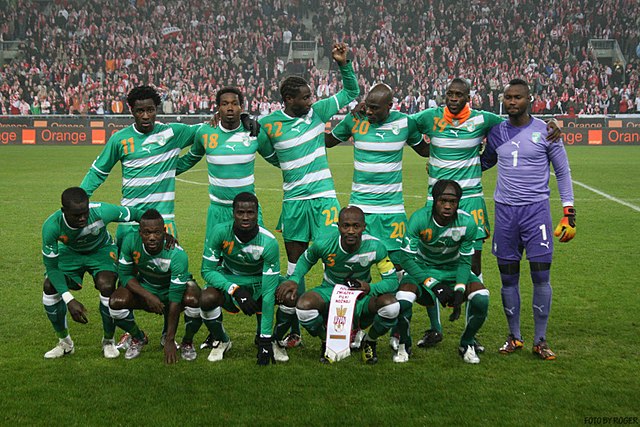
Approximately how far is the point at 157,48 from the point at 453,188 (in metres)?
35.7

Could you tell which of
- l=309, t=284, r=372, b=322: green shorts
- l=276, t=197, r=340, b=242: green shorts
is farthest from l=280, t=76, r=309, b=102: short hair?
l=309, t=284, r=372, b=322: green shorts

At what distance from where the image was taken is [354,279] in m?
6.04

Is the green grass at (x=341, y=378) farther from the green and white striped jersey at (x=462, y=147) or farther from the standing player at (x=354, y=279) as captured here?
the green and white striped jersey at (x=462, y=147)

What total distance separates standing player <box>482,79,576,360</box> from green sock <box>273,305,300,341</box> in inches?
65.7

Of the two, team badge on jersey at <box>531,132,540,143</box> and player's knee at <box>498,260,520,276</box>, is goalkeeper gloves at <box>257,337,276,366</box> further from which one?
team badge on jersey at <box>531,132,540,143</box>

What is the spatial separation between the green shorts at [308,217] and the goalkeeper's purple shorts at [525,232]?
1.42 meters

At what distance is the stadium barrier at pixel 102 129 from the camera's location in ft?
94.5

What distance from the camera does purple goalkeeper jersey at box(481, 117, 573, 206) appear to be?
20.2 ft

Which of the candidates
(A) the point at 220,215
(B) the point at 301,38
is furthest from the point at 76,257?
(B) the point at 301,38

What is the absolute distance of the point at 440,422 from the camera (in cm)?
471

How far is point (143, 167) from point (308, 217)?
4.78 ft

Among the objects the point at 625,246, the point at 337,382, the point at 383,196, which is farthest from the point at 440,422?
the point at 625,246

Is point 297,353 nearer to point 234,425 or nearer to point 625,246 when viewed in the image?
point 234,425

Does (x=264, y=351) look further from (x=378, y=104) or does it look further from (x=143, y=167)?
(x=378, y=104)
